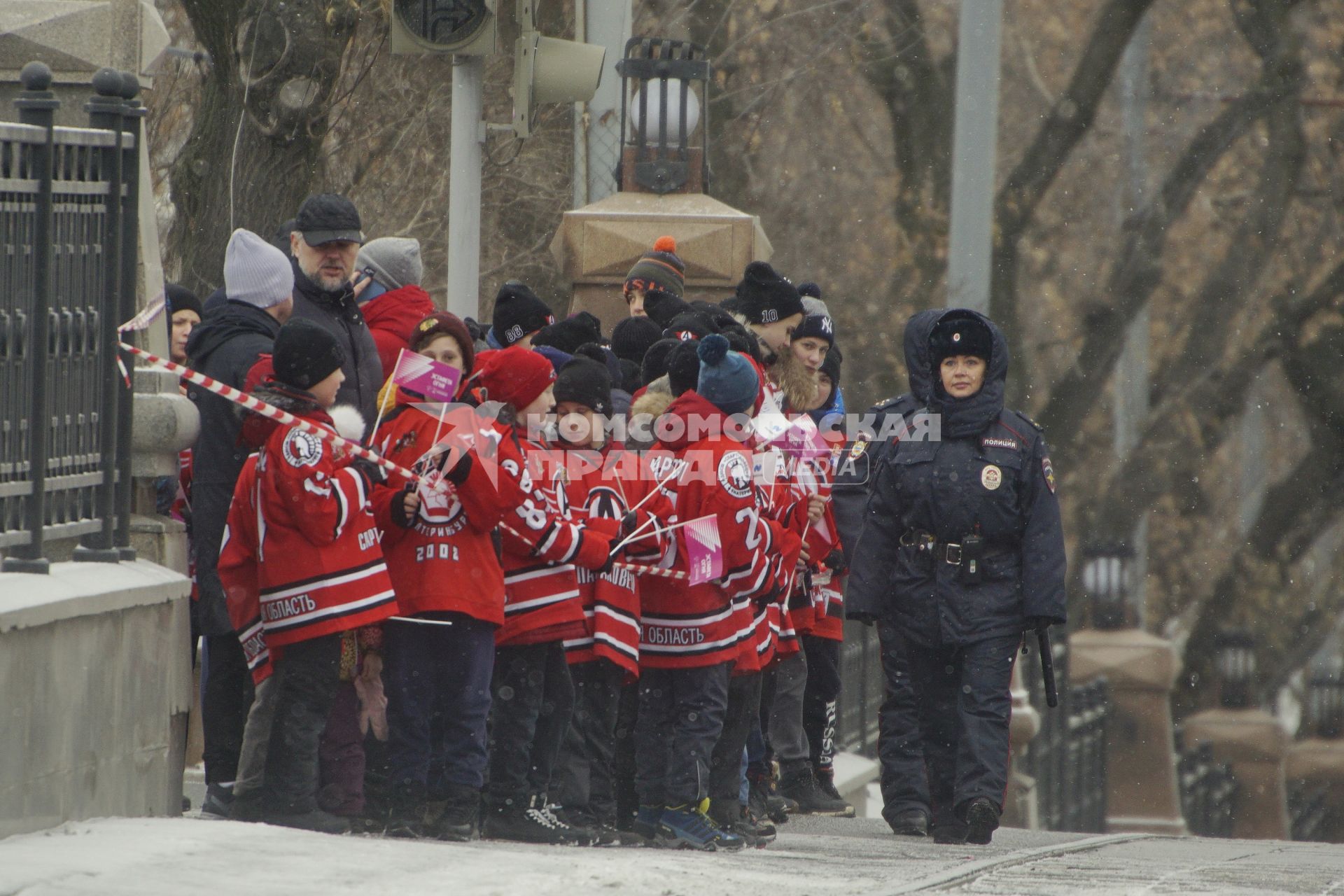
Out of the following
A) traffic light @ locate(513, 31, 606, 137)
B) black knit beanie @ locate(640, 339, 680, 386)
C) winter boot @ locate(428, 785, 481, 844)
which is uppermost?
traffic light @ locate(513, 31, 606, 137)

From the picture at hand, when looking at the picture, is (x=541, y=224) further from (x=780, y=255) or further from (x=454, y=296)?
(x=454, y=296)

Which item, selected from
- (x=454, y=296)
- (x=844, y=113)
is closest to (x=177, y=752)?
(x=454, y=296)

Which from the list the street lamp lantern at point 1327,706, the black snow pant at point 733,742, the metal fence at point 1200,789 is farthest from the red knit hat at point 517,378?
the street lamp lantern at point 1327,706

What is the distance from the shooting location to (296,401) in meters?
7.28

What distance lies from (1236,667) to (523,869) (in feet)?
60.9

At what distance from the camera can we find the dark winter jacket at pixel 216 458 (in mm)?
7629

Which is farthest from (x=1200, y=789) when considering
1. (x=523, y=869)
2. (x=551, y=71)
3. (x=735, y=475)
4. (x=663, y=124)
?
(x=523, y=869)

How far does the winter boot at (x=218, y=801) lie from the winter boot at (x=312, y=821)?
0.36 metres

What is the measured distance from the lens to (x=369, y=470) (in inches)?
293

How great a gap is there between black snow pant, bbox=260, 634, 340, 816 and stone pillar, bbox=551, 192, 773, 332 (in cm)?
560

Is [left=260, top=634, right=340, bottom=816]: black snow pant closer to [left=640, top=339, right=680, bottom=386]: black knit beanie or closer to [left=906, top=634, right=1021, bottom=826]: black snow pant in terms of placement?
[left=640, top=339, right=680, bottom=386]: black knit beanie

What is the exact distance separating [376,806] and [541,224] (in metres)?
11.6

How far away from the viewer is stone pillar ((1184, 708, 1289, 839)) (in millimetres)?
24047

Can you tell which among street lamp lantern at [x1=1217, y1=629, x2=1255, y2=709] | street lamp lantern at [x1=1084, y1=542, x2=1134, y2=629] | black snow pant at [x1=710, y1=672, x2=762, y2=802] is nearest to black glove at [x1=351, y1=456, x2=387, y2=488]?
black snow pant at [x1=710, y1=672, x2=762, y2=802]
